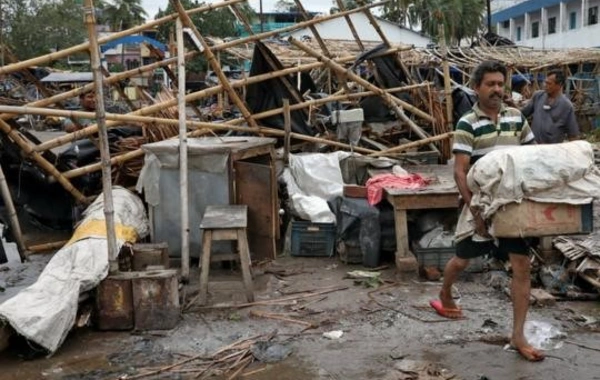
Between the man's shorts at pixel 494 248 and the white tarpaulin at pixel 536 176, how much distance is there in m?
0.24

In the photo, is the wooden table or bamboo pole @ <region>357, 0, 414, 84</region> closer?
the wooden table

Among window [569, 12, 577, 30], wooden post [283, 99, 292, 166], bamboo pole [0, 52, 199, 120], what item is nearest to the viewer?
bamboo pole [0, 52, 199, 120]

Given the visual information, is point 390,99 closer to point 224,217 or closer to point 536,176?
point 224,217

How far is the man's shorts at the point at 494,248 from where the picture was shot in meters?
4.17

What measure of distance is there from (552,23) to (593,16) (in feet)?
15.9

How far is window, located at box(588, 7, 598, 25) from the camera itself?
34.9 metres

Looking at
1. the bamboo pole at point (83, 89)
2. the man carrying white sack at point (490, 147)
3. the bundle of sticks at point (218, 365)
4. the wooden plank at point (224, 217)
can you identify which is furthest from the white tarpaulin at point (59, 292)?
the man carrying white sack at point (490, 147)

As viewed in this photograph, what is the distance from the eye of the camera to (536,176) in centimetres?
406

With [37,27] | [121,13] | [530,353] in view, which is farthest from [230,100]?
[121,13]

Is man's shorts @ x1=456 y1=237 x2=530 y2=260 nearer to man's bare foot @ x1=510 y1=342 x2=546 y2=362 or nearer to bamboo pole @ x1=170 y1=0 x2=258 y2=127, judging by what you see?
man's bare foot @ x1=510 y1=342 x2=546 y2=362

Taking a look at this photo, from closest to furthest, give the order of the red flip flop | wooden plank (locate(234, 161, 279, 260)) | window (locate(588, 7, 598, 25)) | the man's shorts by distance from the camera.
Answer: the man's shorts → the red flip flop → wooden plank (locate(234, 161, 279, 260)) → window (locate(588, 7, 598, 25))

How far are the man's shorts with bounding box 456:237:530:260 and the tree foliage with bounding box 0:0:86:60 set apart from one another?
44.5m

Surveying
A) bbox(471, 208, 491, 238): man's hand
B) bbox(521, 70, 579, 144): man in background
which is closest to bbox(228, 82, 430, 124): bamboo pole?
bbox(521, 70, 579, 144): man in background

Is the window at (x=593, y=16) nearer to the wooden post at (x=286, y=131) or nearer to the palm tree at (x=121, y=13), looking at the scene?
the wooden post at (x=286, y=131)
